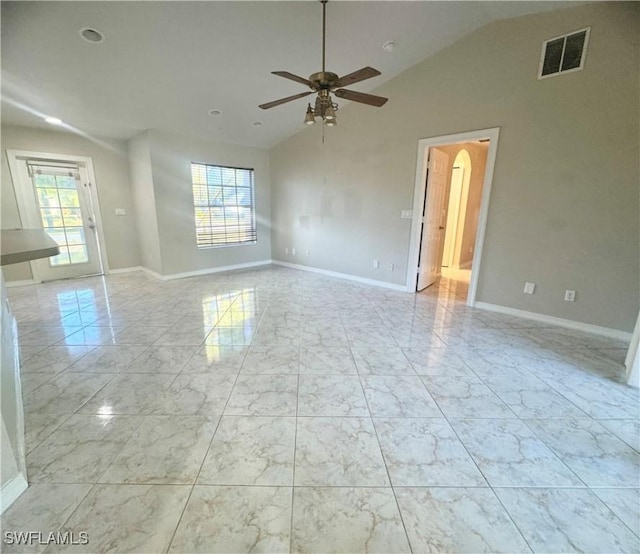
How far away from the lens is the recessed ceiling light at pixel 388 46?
10.4 ft

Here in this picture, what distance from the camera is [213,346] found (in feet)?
8.80

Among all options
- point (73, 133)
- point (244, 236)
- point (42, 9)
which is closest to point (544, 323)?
point (244, 236)

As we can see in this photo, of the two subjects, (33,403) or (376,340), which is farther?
(376,340)

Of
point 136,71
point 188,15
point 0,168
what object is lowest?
point 0,168

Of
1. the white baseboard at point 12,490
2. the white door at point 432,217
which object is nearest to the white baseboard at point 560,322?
the white door at point 432,217

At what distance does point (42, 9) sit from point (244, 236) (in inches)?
159

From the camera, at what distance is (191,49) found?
285cm

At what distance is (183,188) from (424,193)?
4043 mm

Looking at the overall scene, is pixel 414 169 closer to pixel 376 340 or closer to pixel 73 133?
pixel 376 340

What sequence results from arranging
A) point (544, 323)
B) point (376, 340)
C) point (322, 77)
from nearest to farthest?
1. point (322, 77)
2. point (376, 340)
3. point (544, 323)

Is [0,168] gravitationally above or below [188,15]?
below

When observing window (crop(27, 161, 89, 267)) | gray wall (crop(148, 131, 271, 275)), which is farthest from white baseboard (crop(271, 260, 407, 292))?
window (crop(27, 161, 89, 267))

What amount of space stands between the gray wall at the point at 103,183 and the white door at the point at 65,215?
19 cm

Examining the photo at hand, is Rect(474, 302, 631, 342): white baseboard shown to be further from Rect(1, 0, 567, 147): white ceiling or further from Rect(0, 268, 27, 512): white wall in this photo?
Rect(0, 268, 27, 512): white wall
